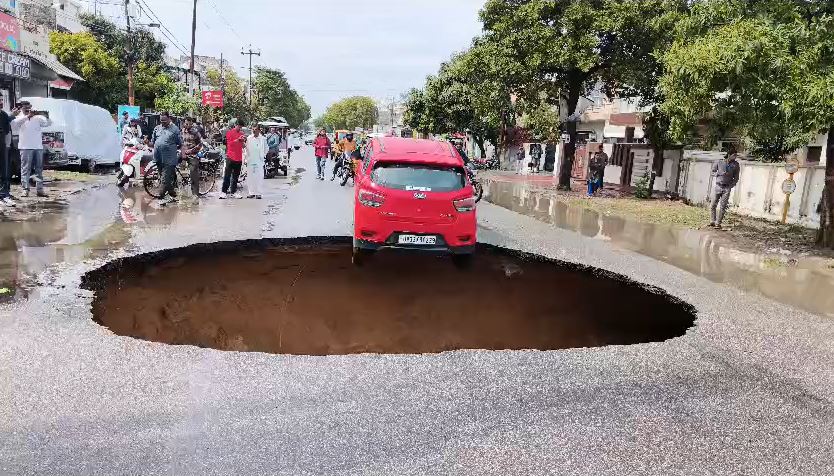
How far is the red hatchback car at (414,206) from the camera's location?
830 centimetres

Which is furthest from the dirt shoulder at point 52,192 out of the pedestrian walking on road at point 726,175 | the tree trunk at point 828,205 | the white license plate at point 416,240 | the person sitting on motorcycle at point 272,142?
the tree trunk at point 828,205

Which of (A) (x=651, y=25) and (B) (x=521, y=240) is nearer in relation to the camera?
(B) (x=521, y=240)

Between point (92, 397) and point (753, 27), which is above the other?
point (753, 27)

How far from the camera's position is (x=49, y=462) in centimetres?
322

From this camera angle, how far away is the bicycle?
14.0 meters

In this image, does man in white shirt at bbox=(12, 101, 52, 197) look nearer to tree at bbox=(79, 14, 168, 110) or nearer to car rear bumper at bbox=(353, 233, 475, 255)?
car rear bumper at bbox=(353, 233, 475, 255)

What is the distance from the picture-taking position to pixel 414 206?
8.28 metres

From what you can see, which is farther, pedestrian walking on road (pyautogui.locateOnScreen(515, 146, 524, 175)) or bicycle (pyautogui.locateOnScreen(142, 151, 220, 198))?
pedestrian walking on road (pyautogui.locateOnScreen(515, 146, 524, 175))

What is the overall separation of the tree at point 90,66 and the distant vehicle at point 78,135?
84.6 feet

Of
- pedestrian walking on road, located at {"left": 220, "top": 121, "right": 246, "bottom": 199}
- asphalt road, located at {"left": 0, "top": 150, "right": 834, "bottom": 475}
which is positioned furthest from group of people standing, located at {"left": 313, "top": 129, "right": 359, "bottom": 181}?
asphalt road, located at {"left": 0, "top": 150, "right": 834, "bottom": 475}

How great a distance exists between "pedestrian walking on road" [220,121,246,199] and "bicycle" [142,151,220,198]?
Answer: 47 centimetres

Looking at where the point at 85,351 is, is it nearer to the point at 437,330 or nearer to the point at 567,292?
the point at 437,330

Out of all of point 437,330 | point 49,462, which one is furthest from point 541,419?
point 49,462

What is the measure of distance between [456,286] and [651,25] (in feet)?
50.5
